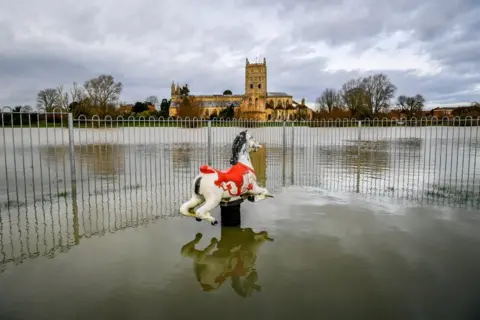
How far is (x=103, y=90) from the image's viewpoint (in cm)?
5144

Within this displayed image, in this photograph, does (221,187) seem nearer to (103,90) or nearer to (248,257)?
(248,257)

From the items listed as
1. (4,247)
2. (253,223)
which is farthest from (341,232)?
(4,247)

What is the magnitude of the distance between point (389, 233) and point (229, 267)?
2.84 meters

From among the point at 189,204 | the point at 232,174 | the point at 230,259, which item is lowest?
the point at 230,259

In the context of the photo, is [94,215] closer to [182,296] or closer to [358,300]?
[182,296]

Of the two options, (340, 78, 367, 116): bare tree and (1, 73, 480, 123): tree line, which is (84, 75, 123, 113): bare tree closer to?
(1, 73, 480, 123): tree line

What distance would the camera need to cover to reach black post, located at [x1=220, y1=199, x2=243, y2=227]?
18.7ft

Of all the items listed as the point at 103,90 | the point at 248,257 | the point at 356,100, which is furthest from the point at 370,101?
the point at 248,257

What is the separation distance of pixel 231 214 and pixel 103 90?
51558 millimetres

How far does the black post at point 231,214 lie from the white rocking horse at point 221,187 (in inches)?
4.2

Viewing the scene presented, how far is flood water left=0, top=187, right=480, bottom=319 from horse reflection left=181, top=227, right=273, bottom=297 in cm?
1

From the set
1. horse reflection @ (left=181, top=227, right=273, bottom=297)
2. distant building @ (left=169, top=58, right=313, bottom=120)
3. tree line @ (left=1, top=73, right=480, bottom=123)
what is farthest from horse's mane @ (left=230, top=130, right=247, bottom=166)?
distant building @ (left=169, top=58, right=313, bottom=120)

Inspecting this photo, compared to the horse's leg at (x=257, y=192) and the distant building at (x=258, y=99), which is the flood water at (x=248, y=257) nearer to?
the horse's leg at (x=257, y=192)

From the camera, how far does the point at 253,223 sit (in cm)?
611
